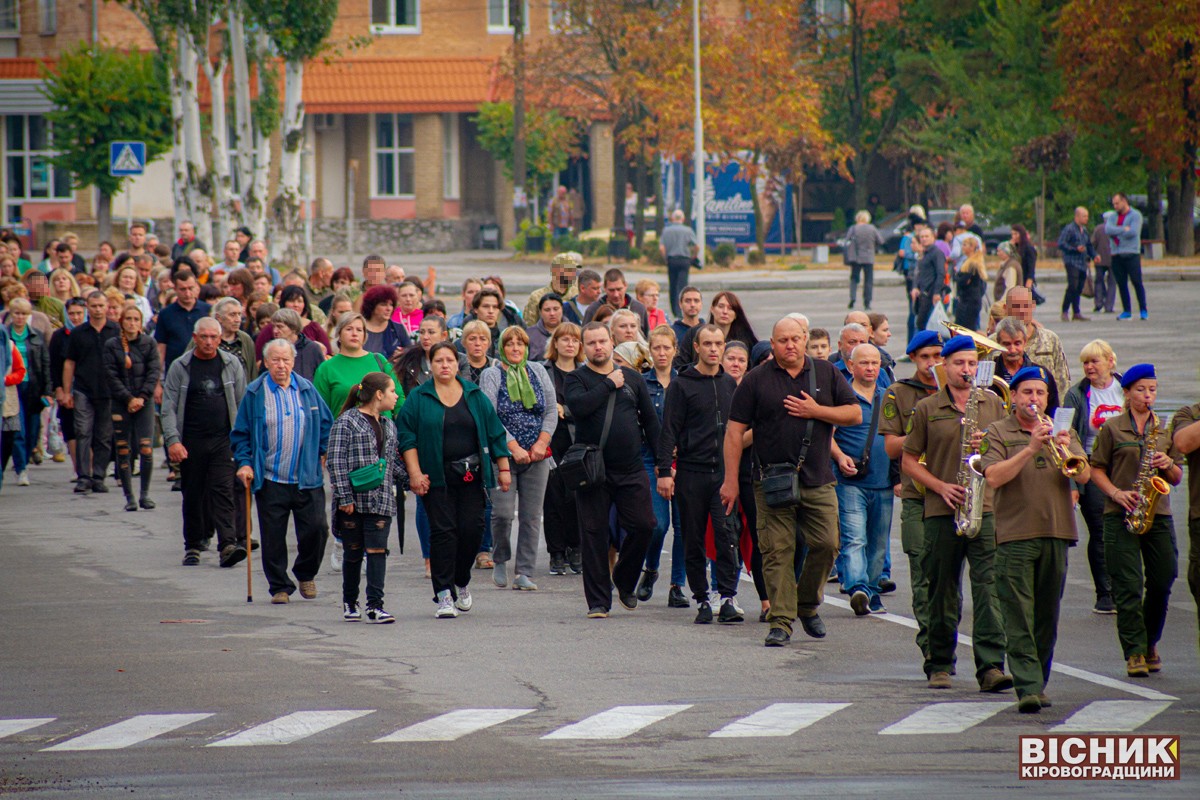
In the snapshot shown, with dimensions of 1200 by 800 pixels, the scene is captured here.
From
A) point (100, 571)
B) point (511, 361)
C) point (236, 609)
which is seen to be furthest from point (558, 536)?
point (100, 571)

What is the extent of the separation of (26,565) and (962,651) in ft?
23.0

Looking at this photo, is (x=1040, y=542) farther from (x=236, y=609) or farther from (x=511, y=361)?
(x=236, y=609)

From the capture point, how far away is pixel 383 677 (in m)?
9.48

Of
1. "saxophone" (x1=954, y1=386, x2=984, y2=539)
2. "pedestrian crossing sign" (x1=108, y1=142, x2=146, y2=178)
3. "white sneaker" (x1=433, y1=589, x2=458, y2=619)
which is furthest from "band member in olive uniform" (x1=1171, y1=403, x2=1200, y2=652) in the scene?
"pedestrian crossing sign" (x1=108, y1=142, x2=146, y2=178)

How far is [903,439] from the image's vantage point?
9586 mm

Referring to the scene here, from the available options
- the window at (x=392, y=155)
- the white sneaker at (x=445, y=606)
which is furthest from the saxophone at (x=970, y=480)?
the window at (x=392, y=155)

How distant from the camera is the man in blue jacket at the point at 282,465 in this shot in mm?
11836

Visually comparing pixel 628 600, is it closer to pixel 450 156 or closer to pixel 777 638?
pixel 777 638

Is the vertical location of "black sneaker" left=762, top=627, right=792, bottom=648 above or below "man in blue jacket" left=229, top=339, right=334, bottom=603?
below

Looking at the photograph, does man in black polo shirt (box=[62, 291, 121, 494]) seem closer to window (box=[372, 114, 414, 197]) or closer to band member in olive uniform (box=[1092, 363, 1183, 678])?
band member in olive uniform (box=[1092, 363, 1183, 678])

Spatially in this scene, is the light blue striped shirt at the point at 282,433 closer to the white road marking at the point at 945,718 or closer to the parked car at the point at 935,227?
the white road marking at the point at 945,718

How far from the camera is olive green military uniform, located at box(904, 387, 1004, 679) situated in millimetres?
9070

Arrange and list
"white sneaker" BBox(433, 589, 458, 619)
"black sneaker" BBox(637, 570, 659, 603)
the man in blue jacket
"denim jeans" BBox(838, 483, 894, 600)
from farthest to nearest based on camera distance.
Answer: "black sneaker" BBox(637, 570, 659, 603) < the man in blue jacket < "denim jeans" BBox(838, 483, 894, 600) < "white sneaker" BBox(433, 589, 458, 619)

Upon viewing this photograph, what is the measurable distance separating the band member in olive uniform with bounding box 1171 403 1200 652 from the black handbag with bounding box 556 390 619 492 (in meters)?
3.50
